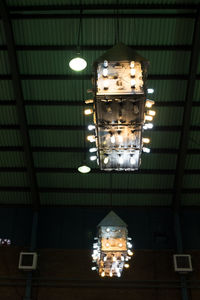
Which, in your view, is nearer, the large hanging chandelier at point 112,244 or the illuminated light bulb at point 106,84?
the illuminated light bulb at point 106,84

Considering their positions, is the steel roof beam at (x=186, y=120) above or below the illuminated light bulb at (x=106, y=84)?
above

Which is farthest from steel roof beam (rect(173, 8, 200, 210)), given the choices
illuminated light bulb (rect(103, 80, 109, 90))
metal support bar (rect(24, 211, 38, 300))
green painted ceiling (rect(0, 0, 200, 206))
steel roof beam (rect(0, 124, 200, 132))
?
illuminated light bulb (rect(103, 80, 109, 90))

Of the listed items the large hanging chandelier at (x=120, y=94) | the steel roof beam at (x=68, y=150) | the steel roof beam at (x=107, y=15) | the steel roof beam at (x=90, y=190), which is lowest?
the large hanging chandelier at (x=120, y=94)

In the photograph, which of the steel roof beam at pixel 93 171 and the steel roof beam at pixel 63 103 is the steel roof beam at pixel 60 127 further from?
the steel roof beam at pixel 93 171

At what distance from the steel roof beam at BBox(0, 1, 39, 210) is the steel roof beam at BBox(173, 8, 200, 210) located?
771cm

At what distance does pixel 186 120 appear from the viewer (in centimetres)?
1700

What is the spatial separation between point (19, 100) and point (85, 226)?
826 centimetres

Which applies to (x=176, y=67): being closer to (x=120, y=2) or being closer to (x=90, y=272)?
(x=120, y=2)

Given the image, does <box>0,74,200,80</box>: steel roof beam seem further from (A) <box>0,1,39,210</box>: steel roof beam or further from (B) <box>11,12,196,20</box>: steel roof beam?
(B) <box>11,12,196,20</box>: steel roof beam

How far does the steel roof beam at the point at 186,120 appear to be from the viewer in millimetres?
14812

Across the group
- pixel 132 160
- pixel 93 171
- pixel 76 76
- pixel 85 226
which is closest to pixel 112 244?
pixel 132 160

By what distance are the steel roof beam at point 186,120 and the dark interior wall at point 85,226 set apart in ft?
4.51

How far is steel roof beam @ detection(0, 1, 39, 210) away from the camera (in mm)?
14758

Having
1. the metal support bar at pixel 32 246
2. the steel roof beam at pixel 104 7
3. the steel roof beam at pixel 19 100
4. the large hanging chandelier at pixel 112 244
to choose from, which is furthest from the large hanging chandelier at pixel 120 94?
the metal support bar at pixel 32 246
